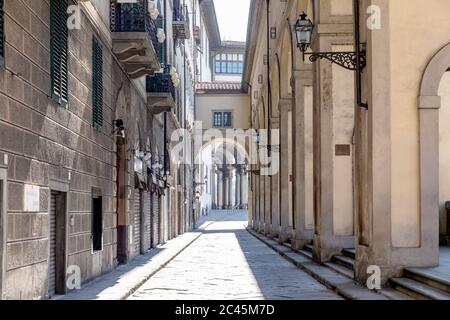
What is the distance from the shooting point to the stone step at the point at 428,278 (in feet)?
33.2

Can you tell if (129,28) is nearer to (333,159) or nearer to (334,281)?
(333,159)

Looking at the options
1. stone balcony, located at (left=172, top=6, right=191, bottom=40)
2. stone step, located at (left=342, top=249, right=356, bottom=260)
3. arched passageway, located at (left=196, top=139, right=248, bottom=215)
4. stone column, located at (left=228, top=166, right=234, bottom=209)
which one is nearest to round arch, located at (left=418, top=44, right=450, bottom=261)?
stone step, located at (left=342, top=249, right=356, bottom=260)

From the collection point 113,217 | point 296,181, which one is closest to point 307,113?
point 296,181

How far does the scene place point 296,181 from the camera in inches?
835

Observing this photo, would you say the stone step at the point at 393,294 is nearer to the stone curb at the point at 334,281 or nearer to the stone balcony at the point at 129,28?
the stone curb at the point at 334,281

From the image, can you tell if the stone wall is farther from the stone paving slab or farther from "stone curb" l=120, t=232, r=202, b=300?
Answer: "stone curb" l=120, t=232, r=202, b=300

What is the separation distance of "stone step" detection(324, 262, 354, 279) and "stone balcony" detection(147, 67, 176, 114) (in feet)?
31.6

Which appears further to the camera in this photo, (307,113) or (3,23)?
(307,113)

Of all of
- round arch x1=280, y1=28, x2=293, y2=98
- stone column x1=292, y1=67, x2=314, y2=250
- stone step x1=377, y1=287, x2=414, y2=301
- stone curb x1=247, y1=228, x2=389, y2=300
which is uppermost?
round arch x1=280, y1=28, x2=293, y2=98

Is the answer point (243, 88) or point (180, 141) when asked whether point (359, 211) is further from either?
point (243, 88)

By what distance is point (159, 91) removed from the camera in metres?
24.4

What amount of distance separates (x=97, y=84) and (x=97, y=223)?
2530 mm

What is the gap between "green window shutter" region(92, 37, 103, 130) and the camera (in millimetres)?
14242

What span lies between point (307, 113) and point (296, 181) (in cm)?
179
